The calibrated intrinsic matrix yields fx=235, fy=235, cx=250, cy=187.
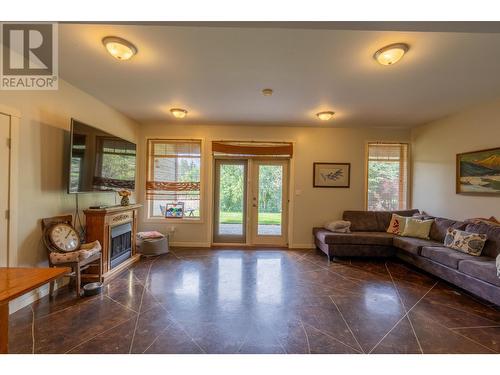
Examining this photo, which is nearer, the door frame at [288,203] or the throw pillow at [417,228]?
the throw pillow at [417,228]

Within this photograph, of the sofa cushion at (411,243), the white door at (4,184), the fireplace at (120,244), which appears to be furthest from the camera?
the sofa cushion at (411,243)

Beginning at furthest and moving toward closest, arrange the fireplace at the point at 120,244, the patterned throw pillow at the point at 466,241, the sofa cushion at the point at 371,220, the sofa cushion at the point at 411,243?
the sofa cushion at the point at 371,220 < the sofa cushion at the point at 411,243 < the fireplace at the point at 120,244 < the patterned throw pillow at the point at 466,241

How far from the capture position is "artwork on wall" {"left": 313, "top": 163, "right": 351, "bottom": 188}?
193 inches

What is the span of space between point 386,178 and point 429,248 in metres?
2.00

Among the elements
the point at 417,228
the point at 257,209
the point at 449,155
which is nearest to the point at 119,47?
the point at 257,209

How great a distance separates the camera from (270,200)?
16.4 feet

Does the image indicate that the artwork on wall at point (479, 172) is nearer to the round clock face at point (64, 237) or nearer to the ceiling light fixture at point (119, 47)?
the ceiling light fixture at point (119, 47)

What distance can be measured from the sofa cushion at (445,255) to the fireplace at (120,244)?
4.38 metres

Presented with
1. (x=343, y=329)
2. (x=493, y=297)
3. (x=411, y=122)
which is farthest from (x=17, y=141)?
(x=411, y=122)

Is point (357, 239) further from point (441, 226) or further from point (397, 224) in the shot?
point (441, 226)

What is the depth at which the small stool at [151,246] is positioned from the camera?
413 cm

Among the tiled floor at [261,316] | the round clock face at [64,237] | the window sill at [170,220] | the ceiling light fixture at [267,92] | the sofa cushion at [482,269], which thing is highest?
the ceiling light fixture at [267,92]

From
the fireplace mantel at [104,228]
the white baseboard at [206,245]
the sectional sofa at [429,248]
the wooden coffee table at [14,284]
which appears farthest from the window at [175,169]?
the wooden coffee table at [14,284]
